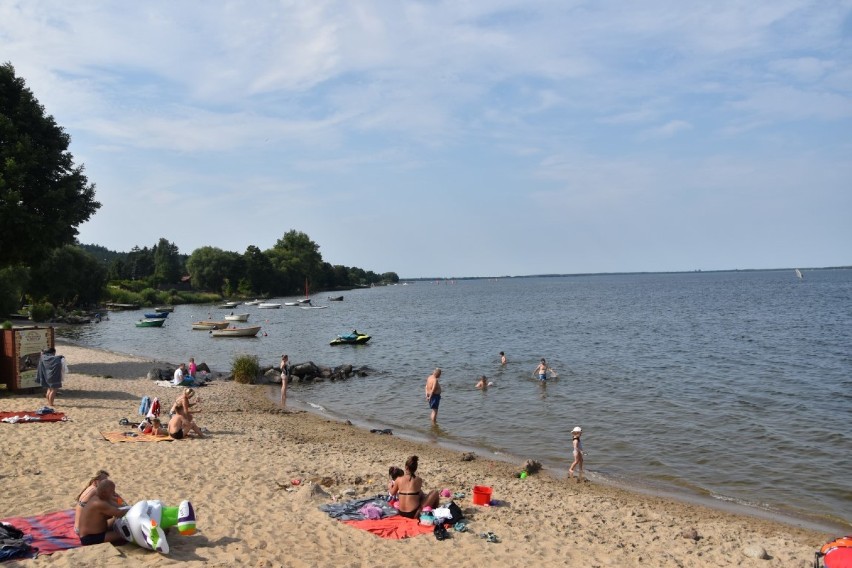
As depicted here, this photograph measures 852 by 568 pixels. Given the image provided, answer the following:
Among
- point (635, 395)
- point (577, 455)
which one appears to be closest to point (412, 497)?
point (577, 455)

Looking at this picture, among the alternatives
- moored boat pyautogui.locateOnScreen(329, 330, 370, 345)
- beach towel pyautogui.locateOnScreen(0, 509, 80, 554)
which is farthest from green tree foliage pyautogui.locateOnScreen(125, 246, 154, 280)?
beach towel pyautogui.locateOnScreen(0, 509, 80, 554)

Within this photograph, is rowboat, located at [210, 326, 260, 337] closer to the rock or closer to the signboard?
the signboard

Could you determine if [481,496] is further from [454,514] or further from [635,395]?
[635,395]

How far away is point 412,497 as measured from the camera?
34.9 ft

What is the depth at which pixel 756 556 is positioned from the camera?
991cm

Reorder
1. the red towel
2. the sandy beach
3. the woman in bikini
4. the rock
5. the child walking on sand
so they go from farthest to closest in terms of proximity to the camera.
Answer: the child walking on sand
the woman in bikini
the rock
the red towel
the sandy beach

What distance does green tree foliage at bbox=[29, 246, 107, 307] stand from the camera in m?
71.9

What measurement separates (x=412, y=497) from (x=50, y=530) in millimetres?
5377

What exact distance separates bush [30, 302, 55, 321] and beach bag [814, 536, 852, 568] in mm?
69777

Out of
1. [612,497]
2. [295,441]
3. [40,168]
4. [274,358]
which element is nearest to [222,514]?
[295,441]

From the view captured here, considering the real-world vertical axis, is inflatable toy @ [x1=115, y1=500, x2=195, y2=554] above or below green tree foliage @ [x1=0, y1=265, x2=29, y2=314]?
below

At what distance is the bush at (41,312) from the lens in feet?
204

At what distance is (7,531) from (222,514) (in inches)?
122

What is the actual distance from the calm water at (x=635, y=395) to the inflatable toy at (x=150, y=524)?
10078 mm
